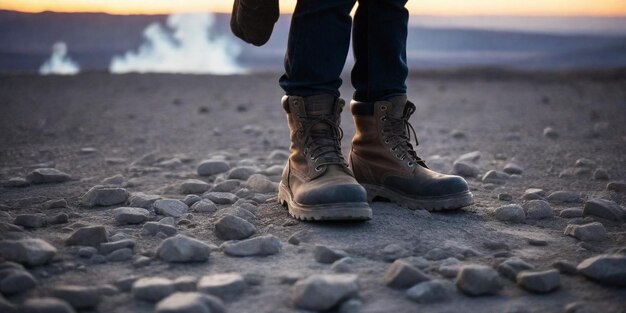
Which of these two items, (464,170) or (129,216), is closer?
(129,216)

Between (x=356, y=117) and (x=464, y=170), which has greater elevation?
(x=356, y=117)

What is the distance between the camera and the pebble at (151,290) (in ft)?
4.08

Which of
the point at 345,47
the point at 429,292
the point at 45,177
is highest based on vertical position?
the point at 345,47

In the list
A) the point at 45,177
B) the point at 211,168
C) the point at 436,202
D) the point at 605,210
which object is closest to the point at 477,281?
the point at 436,202

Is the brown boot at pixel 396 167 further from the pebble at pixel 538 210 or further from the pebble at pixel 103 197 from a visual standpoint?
the pebble at pixel 103 197

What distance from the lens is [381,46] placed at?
197 centimetres

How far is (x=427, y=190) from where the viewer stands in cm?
195

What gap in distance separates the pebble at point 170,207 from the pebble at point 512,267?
113 centimetres

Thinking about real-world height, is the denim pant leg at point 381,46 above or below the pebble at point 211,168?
above

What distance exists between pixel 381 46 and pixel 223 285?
3.60 feet

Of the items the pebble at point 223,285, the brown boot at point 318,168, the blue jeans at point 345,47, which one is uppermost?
the blue jeans at point 345,47

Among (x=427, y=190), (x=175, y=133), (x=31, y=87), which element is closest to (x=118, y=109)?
(x=175, y=133)

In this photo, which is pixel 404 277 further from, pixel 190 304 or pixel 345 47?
pixel 345 47

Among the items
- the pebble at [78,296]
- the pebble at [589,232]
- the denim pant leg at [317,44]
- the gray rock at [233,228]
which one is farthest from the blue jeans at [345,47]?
the pebble at [78,296]
